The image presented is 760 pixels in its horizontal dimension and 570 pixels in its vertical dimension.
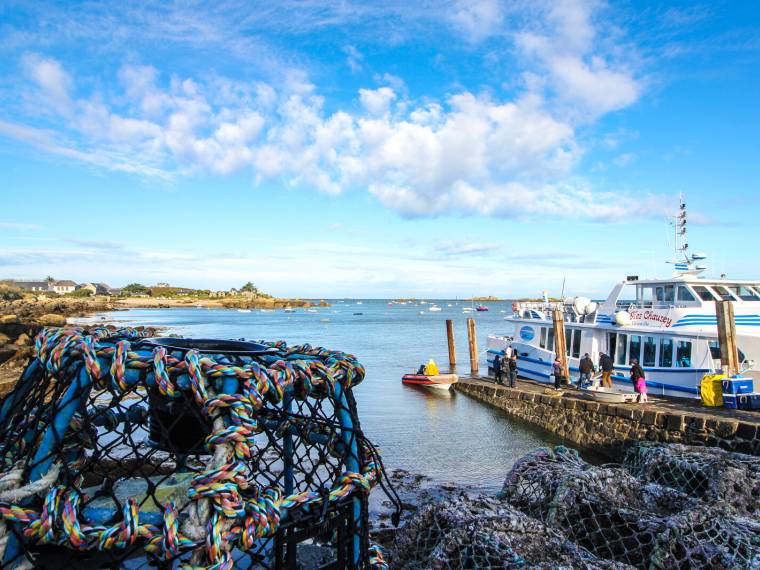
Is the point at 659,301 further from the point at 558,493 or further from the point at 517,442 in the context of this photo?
the point at 558,493

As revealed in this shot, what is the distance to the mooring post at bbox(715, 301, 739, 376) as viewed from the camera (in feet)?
48.9

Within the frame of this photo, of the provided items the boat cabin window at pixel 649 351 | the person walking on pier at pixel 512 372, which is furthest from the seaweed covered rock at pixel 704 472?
the person walking on pier at pixel 512 372

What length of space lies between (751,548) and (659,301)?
50.0ft

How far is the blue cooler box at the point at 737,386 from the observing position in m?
14.5

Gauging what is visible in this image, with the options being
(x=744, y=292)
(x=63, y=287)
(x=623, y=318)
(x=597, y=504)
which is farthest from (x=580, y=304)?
(x=63, y=287)

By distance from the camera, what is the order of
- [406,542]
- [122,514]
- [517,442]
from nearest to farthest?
[122,514]
[406,542]
[517,442]

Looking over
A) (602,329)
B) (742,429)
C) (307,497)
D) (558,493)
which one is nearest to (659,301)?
(602,329)

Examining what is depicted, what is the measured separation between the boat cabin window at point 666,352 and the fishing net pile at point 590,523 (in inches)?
346

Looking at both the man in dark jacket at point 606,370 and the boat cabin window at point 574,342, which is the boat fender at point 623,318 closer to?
the man in dark jacket at point 606,370

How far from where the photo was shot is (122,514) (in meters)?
2.49

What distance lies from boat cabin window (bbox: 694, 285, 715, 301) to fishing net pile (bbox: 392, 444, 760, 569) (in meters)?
9.95

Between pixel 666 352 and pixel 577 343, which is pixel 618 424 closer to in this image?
pixel 666 352

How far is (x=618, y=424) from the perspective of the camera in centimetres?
1512

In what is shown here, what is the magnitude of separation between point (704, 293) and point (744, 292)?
5.07ft
